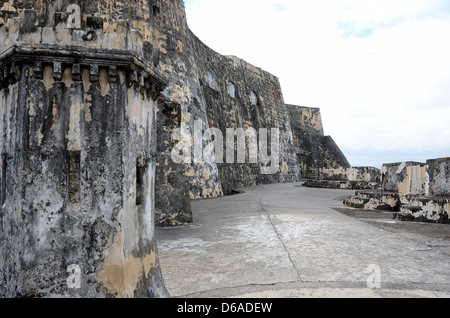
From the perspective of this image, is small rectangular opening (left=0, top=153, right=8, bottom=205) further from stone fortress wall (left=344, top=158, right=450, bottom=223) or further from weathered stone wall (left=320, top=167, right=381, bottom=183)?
weathered stone wall (left=320, top=167, right=381, bottom=183)

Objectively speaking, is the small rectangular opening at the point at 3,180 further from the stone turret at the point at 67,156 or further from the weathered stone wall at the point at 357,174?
the weathered stone wall at the point at 357,174

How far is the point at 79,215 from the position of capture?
1.82m

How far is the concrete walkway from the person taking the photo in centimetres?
236

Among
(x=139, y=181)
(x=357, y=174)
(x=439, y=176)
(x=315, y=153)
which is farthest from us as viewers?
(x=315, y=153)

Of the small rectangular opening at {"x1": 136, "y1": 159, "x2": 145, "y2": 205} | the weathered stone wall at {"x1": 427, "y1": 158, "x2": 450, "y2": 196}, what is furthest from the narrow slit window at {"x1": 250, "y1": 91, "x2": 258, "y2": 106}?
the small rectangular opening at {"x1": 136, "y1": 159, "x2": 145, "y2": 205}

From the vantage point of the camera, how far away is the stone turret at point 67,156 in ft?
5.90

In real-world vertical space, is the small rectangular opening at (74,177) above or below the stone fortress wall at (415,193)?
above

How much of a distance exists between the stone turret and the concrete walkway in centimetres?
74

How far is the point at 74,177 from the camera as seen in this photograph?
6.02 ft

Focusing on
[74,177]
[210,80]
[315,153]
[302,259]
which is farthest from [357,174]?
[74,177]

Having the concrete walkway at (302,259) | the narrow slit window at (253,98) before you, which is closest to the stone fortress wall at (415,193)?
the concrete walkway at (302,259)

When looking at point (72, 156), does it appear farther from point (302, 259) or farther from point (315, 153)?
point (315, 153)

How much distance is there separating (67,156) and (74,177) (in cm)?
12
